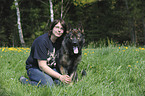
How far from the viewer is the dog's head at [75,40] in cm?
230

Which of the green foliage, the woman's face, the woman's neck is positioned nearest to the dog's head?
the woman's face

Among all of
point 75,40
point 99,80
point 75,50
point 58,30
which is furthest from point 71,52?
point 99,80

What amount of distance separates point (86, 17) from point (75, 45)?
53.3ft

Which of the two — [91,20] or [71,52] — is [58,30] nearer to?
[71,52]

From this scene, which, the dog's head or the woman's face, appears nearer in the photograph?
the dog's head

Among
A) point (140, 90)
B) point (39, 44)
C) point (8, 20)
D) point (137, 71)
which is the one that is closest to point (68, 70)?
point (39, 44)

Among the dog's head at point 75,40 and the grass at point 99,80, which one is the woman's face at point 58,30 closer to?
the dog's head at point 75,40

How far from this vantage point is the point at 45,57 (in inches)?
98.7

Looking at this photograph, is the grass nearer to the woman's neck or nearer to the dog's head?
the dog's head

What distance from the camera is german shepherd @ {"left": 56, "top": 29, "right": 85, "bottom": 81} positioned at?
233 cm

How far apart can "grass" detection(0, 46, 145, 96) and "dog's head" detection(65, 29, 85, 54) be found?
53 cm

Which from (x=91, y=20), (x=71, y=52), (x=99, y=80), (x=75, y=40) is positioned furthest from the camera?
(x=91, y=20)

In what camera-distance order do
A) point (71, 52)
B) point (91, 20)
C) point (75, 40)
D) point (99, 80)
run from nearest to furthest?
point (75, 40) → point (71, 52) → point (99, 80) → point (91, 20)

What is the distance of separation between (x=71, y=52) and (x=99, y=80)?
865mm
